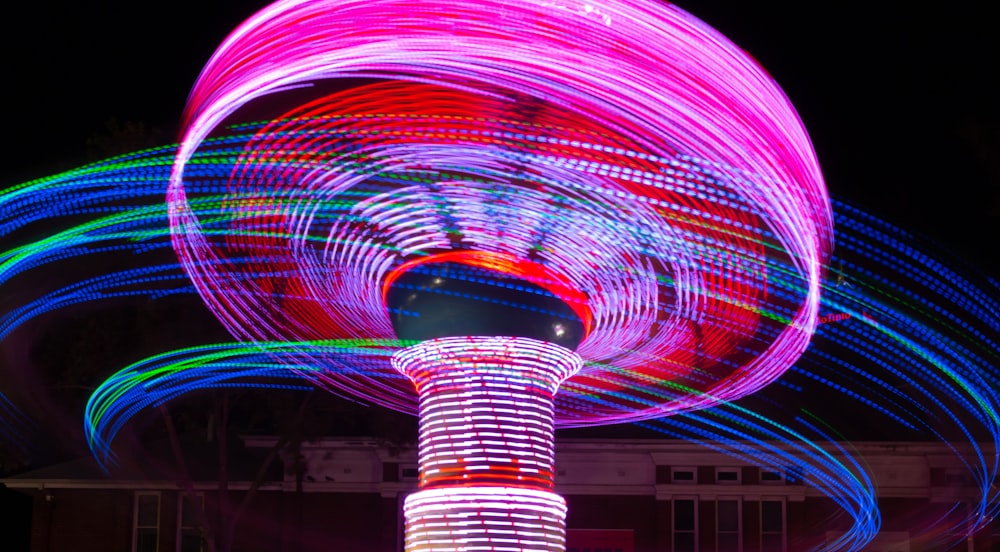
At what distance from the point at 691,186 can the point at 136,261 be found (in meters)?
13.4

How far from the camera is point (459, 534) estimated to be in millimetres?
10469

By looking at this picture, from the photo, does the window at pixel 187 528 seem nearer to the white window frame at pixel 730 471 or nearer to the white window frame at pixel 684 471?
the white window frame at pixel 684 471

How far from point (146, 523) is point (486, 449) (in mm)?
21692

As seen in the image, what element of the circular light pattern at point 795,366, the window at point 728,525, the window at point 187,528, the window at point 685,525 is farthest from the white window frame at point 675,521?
the window at point 187,528

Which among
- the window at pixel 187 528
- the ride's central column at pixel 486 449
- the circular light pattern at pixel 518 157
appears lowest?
the ride's central column at pixel 486 449

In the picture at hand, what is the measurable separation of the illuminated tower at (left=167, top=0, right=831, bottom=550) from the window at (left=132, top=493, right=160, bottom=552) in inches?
790

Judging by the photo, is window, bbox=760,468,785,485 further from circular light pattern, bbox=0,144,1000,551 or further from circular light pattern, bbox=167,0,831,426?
circular light pattern, bbox=167,0,831,426

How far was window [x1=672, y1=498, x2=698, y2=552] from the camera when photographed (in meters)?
29.6

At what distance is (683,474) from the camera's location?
1188 inches

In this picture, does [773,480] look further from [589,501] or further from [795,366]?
[795,366]

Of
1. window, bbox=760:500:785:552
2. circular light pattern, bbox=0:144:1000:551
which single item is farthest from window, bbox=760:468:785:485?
window, bbox=760:500:785:552

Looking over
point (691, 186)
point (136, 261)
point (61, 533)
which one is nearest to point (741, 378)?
point (691, 186)

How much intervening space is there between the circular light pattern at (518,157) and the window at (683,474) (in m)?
18.7

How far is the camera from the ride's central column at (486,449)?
1052 cm
